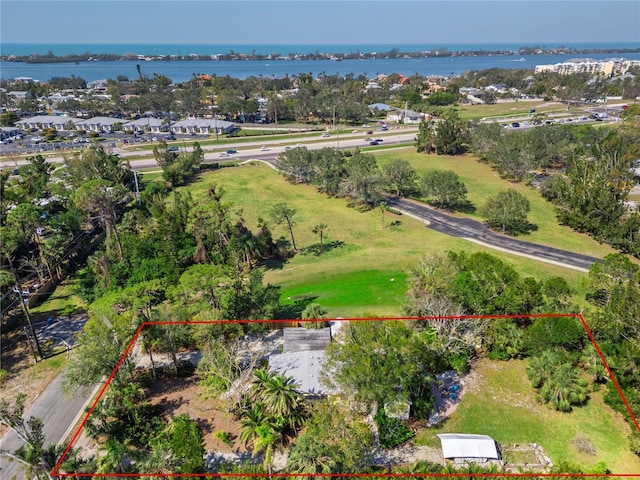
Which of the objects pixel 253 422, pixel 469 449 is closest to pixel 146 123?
pixel 253 422

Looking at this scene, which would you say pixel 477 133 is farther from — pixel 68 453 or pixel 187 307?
pixel 68 453

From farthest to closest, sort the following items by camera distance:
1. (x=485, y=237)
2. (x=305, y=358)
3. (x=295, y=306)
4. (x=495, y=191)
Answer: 1. (x=495, y=191)
2. (x=485, y=237)
3. (x=295, y=306)
4. (x=305, y=358)

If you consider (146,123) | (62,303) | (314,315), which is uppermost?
(146,123)

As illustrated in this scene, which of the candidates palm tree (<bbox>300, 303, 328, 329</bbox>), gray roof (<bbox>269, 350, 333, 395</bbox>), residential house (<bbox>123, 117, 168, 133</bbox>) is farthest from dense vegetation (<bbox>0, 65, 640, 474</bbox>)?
residential house (<bbox>123, 117, 168, 133</bbox>)

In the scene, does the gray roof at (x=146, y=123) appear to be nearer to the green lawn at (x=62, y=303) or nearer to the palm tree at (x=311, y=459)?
the green lawn at (x=62, y=303)

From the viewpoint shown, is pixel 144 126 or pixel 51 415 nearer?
pixel 51 415

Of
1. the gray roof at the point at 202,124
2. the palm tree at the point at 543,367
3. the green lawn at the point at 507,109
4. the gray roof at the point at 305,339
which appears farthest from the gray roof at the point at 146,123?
the palm tree at the point at 543,367

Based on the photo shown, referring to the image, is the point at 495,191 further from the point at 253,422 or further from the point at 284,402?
the point at 253,422
